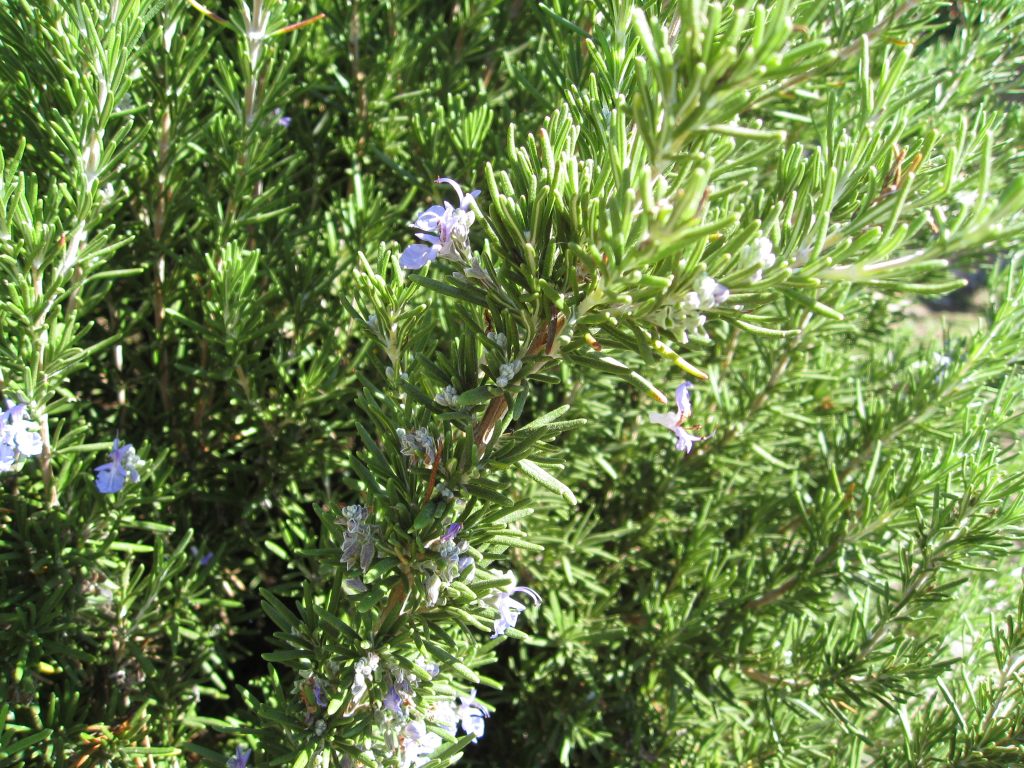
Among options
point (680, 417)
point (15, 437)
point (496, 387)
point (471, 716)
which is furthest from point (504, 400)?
point (15, 437)

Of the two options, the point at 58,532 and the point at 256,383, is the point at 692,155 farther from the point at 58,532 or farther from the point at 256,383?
the point at 58,532

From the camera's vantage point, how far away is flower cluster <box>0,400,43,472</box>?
3.86 feet

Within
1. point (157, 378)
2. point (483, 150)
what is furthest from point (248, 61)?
point (157, 378)

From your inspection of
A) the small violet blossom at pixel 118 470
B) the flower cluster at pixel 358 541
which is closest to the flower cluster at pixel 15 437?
the small violet blossom at pixel 118 470

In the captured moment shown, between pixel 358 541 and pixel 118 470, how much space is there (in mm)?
587

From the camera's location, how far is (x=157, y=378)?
172cm

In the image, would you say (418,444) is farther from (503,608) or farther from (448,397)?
(503,608)

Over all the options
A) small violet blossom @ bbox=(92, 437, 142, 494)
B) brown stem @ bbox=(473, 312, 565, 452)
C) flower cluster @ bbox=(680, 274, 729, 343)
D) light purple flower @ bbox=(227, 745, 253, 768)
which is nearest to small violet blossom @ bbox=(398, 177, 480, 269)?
brown stem @ bbox=(473, 312, 565, 452)

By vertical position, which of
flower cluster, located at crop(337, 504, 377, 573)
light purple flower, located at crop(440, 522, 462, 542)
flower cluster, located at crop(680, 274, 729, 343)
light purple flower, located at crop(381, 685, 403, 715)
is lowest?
light purple flower, located at crop(381, 685, 403, 715)

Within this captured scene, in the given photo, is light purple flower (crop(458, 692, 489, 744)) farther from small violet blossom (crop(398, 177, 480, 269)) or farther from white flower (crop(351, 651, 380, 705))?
small violet blossom (crop(398, 177, 480, 269))

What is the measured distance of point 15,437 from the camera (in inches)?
46.7

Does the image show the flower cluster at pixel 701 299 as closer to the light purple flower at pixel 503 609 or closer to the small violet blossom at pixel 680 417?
the small violet blossom at pixel 680 417

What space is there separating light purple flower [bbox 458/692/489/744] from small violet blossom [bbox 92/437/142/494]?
699 mm

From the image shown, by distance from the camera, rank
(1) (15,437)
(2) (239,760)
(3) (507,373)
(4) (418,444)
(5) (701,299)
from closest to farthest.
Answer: (5) (701,299) → (3) (507,373) → (4) (418,444) → (1) (15,437) → (2) (239,760)
